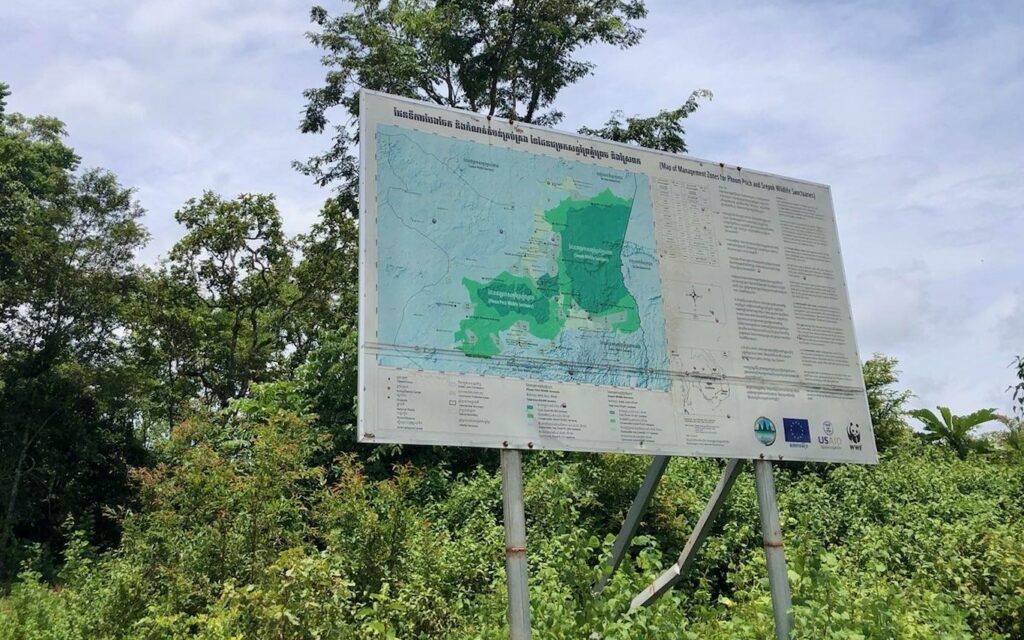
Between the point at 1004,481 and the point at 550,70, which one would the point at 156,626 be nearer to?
the point at 1004,481

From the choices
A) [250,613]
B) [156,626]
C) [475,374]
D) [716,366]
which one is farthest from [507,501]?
[156,626]

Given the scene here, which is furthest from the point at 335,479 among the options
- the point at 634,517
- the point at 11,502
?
the point at 11,502

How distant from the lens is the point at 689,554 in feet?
14.1

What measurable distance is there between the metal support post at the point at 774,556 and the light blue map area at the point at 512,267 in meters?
0.88

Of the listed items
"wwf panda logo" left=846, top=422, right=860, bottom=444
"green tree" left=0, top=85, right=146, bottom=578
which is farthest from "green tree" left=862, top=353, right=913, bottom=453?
"green tree" left=0, top=85, right=146, bottom=578

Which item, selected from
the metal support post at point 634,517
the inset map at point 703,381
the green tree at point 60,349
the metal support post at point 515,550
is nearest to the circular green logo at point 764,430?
the inset map at point 703,381

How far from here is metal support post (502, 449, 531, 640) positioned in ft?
10.8

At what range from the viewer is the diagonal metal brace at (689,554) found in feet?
13.9

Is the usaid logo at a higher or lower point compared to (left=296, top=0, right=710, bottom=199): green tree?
lower

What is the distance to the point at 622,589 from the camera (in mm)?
4031

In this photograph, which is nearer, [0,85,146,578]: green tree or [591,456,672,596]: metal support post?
[591,456,672,596]: metal support post

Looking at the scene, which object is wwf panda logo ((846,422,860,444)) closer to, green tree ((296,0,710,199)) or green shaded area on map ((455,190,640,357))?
green shaded area on map ((455,190,640,357))

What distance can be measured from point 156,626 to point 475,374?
350 centimetres

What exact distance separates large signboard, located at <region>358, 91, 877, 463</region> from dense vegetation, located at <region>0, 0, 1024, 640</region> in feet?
3.27
